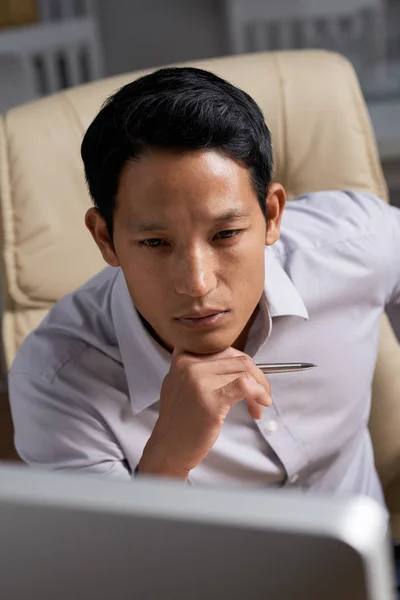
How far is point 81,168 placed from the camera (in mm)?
1325

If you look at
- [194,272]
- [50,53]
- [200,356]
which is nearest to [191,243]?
[194,272]

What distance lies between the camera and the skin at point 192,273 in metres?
0.88

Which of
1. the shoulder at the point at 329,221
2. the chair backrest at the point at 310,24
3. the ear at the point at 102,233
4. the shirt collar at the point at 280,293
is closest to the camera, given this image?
the ear at the point at 102,233

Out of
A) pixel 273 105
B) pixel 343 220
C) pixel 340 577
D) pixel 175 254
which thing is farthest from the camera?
pixel 273 105

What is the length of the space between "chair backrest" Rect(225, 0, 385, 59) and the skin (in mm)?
2052

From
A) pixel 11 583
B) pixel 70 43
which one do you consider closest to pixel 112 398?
pixel 11 583

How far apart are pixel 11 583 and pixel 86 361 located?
699mm

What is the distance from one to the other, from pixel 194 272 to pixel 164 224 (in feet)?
0.18

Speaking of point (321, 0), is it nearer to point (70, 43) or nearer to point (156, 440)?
point (70, 43)

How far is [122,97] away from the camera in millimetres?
931

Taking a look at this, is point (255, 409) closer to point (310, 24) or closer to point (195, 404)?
point (195, 404)

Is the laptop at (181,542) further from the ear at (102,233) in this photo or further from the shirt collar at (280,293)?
the shirt collar at (280,293)

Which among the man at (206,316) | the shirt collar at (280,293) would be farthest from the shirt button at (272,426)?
the shirt collar at (280,293)

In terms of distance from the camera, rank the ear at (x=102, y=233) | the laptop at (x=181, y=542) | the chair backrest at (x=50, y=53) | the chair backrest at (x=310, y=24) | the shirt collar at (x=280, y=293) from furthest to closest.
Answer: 1. the chair backrest at (x=310, y=24)
2. the chair backrest at (x=50, y=53)
3. the shirt collar at (x=280, y=293)
4. the ear at (x=102, y=233)
5. the laptop at (x=181, y=542)
